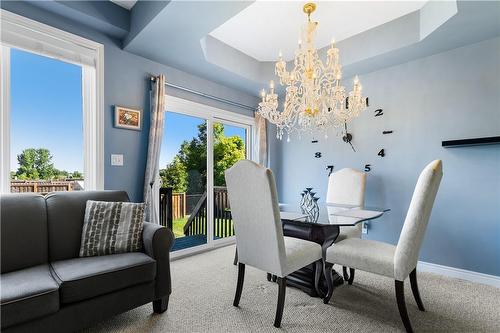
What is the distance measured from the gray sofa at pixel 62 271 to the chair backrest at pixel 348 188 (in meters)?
2.00

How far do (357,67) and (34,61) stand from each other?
348 centimetres

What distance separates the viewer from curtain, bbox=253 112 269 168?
13.9 ft

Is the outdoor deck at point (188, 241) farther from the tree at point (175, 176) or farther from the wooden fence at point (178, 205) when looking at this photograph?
the tree at point (175, 176)

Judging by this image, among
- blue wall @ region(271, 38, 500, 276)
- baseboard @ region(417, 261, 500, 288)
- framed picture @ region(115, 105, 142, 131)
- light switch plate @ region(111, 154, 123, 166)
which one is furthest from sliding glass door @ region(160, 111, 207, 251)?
baseboard @ region(417, 261, 500, 288)

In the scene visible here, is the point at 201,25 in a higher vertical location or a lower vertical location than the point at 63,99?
higher

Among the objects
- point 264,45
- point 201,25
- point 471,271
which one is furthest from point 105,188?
point 471,271

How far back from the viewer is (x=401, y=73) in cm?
310

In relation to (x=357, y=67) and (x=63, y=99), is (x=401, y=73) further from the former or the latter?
(x=63, y=99)

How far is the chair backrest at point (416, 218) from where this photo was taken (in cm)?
164

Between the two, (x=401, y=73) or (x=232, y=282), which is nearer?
(x=232, y=282)

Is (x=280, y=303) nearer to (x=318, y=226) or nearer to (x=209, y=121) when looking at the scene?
(x=318, y=226)

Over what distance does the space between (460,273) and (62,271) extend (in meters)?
3.63

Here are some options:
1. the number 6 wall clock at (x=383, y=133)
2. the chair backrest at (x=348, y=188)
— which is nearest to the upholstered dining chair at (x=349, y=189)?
the chair backrest at (x=348, y=188)

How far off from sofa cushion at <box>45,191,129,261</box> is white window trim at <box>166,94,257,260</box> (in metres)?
1.35
